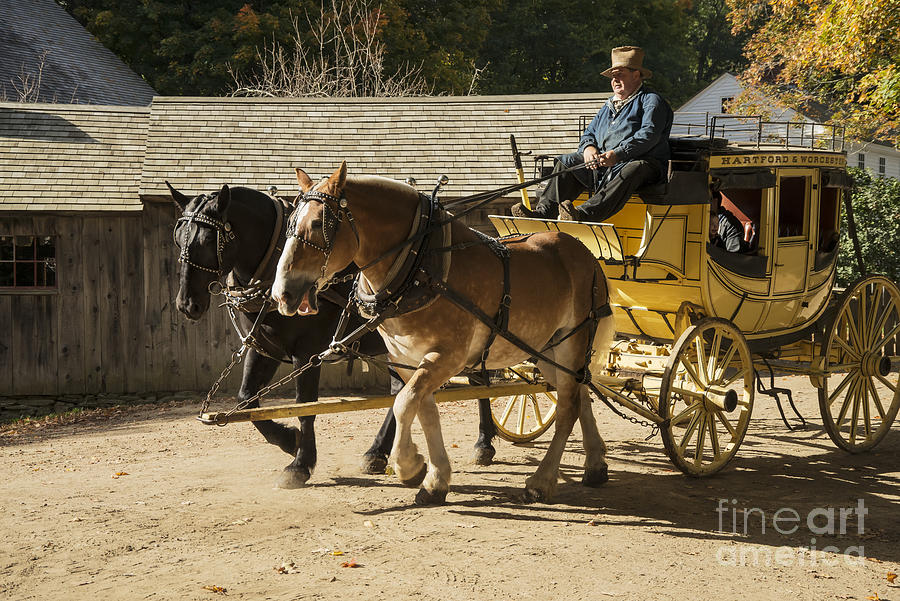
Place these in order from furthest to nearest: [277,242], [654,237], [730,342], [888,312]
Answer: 1. [888,312]
2. [730,342]
3. [654,237]
4. [277,242]

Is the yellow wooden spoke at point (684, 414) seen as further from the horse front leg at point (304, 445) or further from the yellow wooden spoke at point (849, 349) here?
the horse front leg at point (304, 445)

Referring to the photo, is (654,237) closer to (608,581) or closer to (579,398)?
(579,398)

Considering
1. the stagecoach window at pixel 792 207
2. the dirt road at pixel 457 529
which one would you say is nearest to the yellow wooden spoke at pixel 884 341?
the dirt road at pixel 457 529

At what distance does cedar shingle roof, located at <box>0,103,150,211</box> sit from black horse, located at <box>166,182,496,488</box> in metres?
6.24

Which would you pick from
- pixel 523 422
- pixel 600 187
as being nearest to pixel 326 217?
pixel 600 187

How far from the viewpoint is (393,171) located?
13148mm

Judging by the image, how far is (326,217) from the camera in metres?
5.30

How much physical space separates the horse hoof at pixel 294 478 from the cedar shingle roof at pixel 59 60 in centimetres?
1618

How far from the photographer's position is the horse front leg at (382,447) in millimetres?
7762

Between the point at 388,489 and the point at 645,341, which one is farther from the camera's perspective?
the point at 645,341

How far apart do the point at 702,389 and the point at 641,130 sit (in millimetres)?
2149

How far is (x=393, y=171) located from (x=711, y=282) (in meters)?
6.66

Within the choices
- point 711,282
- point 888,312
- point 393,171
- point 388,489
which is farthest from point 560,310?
point 393,171

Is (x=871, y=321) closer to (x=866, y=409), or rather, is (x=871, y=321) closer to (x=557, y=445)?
(x=866, y=409)
